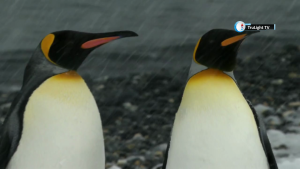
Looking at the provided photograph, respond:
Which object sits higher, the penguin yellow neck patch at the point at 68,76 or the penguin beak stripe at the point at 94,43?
the penguin beak stripe at the point at 94,43

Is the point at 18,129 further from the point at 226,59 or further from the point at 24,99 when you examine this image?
the point at 226,59

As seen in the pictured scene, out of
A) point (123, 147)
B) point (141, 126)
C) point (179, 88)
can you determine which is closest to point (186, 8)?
point (179, 88)

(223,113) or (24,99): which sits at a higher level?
(223,113)

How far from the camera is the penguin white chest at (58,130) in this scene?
168cm

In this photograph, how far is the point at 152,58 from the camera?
4934 millimetres

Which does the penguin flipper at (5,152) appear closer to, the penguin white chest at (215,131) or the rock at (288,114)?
the penguin white chest at (215,131)

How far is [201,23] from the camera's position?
17.0ft

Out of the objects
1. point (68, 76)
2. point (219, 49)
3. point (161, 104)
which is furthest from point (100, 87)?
point (219, 49)

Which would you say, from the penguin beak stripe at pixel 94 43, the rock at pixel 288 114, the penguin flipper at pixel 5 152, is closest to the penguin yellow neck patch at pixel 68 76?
the penguin beak stripe at pixel 94 43

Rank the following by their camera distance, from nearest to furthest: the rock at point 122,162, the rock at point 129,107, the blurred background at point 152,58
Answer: the rock at point 122,162 < the blurred background at point 152,58 < the rock at point 129,107

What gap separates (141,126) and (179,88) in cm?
83

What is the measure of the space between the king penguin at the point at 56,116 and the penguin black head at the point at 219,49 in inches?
13.6

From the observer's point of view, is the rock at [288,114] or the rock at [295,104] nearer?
the rock at [288,114]

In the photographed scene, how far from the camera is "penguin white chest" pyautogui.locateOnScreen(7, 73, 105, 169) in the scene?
1678mm
